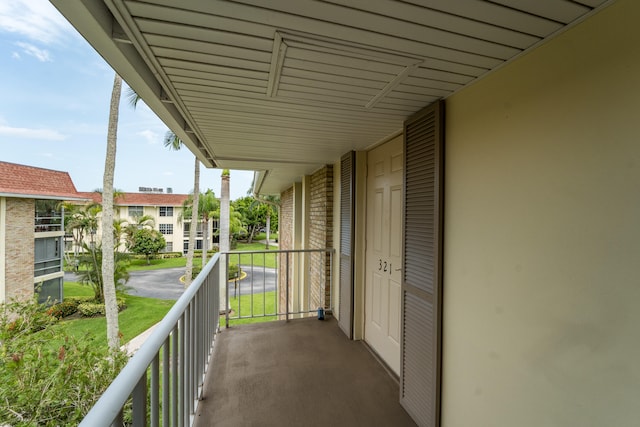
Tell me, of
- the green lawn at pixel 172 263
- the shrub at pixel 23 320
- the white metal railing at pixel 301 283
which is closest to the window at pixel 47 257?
the white metal railing at pixel 301 283

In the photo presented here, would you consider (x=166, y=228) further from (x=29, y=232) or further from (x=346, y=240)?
(x=346, y=240)

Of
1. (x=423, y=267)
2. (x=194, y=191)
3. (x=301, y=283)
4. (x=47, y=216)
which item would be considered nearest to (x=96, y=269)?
(x=47, y=216)

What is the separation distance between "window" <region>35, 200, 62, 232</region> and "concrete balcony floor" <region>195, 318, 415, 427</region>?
Result: 1120cm

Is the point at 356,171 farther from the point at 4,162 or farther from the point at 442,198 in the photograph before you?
the point at 4,162

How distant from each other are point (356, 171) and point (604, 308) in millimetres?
2603

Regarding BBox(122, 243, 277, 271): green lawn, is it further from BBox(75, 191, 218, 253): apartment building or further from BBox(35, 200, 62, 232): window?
BBox(35, 200, 62, 232): window

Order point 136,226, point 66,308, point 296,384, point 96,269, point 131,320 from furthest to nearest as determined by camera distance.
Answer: point 136,226 → point 96,269 → point 66,308 → point 131,320 → point 296,384

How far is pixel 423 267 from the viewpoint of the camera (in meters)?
2.00

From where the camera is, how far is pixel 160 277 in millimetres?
18078

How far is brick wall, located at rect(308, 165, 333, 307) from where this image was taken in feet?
13.7

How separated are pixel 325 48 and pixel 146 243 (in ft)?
84.9

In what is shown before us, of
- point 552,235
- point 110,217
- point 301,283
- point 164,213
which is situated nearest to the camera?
point 552,235

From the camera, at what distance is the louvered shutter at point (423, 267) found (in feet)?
5.98

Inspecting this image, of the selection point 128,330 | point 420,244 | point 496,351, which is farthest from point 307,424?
point 128,330
